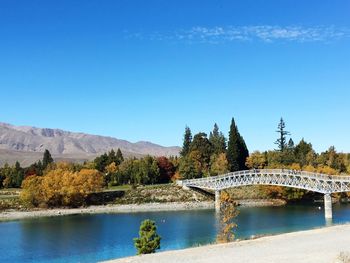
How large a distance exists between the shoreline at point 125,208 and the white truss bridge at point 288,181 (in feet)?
15.6

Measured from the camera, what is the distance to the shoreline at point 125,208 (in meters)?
86.9

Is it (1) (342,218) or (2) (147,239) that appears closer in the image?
(2) (147,239)

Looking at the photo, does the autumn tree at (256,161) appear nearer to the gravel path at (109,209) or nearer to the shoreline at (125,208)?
the shoreline at (125,208)

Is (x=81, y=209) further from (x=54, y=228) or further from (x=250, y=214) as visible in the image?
(x=250, y=214)

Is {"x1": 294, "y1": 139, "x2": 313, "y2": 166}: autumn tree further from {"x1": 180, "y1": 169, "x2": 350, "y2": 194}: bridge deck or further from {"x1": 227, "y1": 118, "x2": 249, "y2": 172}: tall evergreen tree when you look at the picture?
{"x1": 180, "y1": 169, "x2": 350, "y2": 194}: bridge deck

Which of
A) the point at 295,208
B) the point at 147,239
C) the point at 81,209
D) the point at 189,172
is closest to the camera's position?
the point at 147,239

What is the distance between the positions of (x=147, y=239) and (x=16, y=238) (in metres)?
28.5

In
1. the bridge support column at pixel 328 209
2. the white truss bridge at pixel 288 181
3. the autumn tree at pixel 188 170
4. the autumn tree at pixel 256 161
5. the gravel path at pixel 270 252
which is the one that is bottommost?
the gravel path at pixel 270 252

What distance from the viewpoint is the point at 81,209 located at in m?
92.0

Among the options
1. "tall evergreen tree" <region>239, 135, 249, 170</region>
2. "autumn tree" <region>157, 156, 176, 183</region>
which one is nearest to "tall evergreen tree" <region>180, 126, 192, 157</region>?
"autumn tree" <region>157, 156, 176, 183</region>

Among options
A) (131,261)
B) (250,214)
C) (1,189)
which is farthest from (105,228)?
(1,189)

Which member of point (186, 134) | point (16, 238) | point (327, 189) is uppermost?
point (186, 134)

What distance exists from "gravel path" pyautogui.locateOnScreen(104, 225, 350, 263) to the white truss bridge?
1544 inches

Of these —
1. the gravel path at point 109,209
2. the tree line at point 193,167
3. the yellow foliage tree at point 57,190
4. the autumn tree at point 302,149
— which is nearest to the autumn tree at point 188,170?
the tree line at point 193,167
